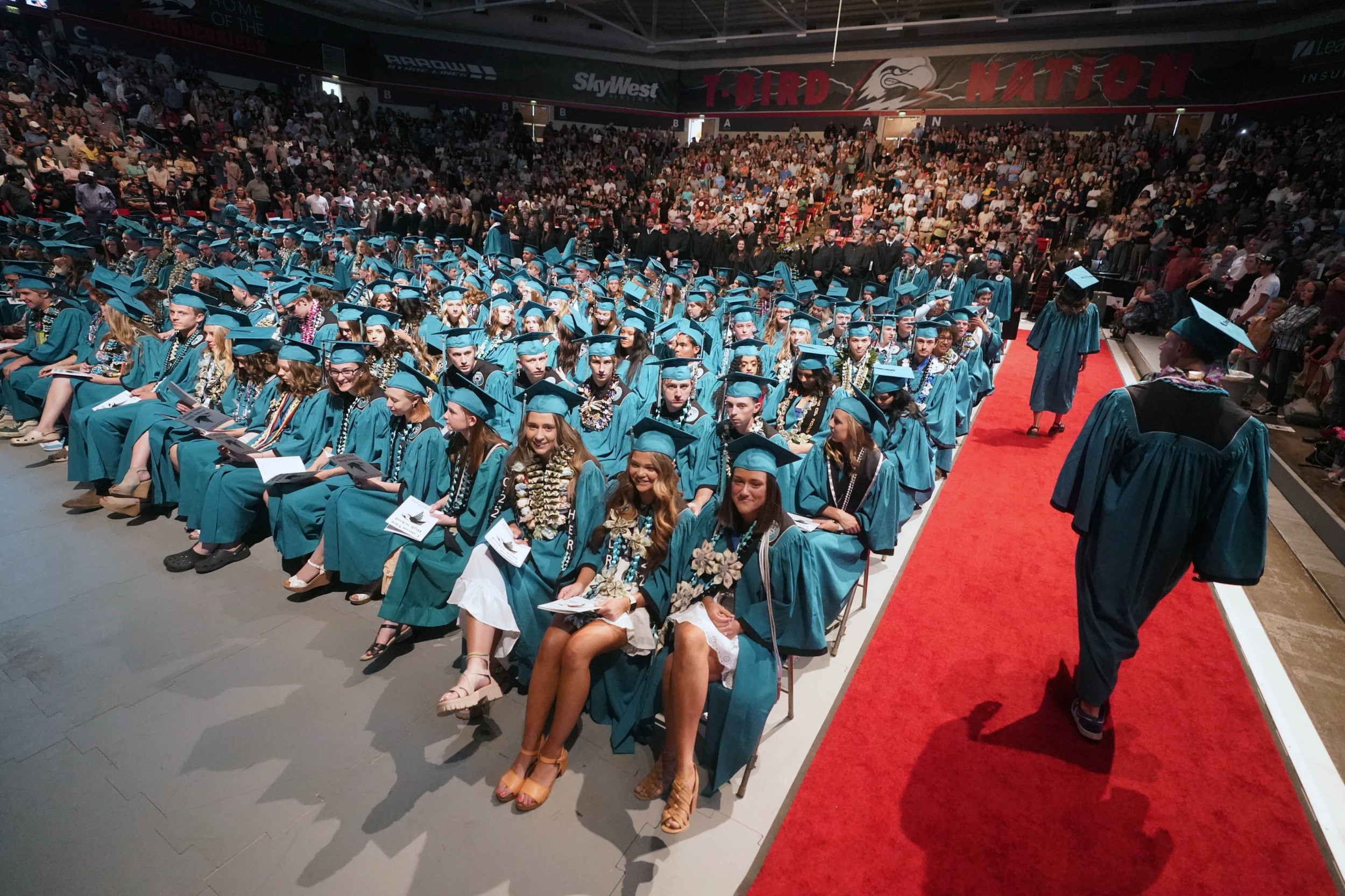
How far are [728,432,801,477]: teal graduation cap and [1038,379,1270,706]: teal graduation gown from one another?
1394 mm

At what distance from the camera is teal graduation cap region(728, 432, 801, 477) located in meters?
2.71

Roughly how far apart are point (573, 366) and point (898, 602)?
376 cm

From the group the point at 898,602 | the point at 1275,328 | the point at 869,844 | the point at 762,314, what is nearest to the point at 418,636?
the point at 869,844

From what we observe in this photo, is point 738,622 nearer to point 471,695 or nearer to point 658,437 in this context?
point 658,437

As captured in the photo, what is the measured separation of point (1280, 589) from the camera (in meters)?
4.52

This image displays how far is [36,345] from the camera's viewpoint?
6.32m

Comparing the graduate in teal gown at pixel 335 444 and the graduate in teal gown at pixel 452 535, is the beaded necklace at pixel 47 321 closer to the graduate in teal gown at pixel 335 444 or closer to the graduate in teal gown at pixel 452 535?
the graduate in teal gown at pixel 335 444

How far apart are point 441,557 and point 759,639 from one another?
6.35ft

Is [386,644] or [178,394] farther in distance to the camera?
[178,394]

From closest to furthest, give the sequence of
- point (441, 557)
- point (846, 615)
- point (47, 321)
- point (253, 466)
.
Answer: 1. point (441, 557)
2. point (846, 615)
3. point (253, 466)
4. point (47, 321)

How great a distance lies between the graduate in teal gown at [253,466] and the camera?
14.2 ft

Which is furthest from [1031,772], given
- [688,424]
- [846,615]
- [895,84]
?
[895,84]

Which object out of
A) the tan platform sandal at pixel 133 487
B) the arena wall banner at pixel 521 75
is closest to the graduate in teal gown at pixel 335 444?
the tan platform sandal at pixel 133 487

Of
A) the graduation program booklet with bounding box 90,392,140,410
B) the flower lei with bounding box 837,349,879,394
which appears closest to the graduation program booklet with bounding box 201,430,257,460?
the graduation program booklet with bounding box 90,392,140,410
